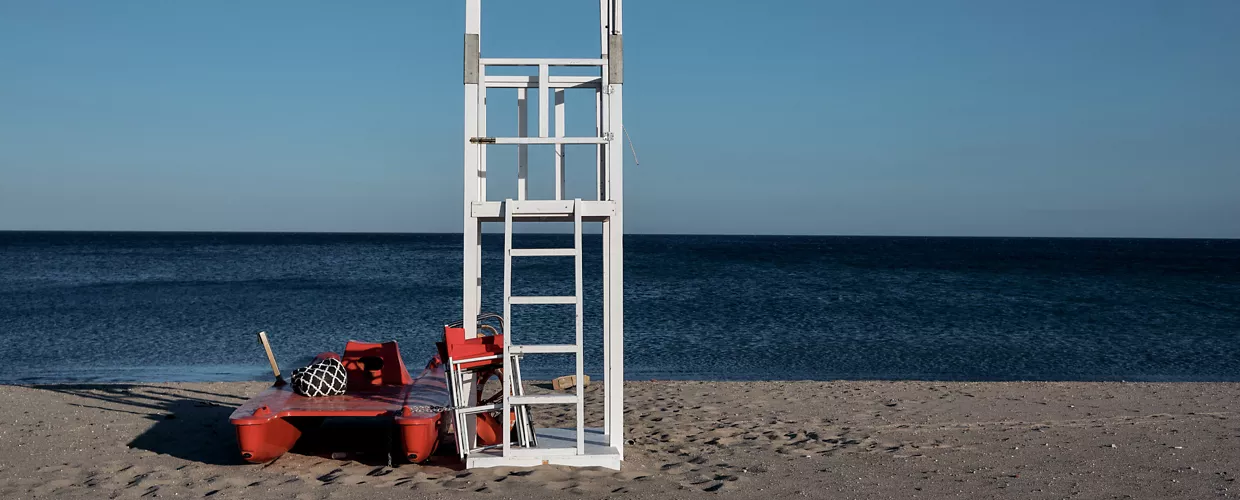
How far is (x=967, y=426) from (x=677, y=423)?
3.04 metres

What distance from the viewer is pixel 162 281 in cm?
4756

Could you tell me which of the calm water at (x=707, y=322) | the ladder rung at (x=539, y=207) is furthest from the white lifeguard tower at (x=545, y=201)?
the calm water at (x=707, y=322)

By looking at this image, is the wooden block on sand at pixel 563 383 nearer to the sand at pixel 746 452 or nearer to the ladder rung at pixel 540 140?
the sand at pixel 746 452

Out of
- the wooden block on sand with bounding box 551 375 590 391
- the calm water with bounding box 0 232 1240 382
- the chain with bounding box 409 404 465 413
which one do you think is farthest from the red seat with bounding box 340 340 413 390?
the calm water with bounding box 0 232 1240 382

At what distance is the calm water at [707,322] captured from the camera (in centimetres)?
1886

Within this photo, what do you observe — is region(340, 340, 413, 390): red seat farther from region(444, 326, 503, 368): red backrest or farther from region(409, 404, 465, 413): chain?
region(444, 326, 503, 368): red backrest

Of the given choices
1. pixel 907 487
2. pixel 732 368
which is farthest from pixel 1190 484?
pixel 732 368

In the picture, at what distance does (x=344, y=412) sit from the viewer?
7438 mm

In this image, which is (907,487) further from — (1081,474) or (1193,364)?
(1193,364)

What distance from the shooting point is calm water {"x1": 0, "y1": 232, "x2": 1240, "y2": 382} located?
61.9 ft

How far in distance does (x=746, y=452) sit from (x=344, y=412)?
3517 mm

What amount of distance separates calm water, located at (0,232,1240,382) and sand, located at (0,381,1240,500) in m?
5.51

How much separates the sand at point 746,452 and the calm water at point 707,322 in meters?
5.51

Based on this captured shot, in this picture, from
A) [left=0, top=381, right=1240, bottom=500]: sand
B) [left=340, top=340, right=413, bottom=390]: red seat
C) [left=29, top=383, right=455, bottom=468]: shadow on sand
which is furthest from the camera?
[left=340, top=340, right=413, bottom=390]: red seat
